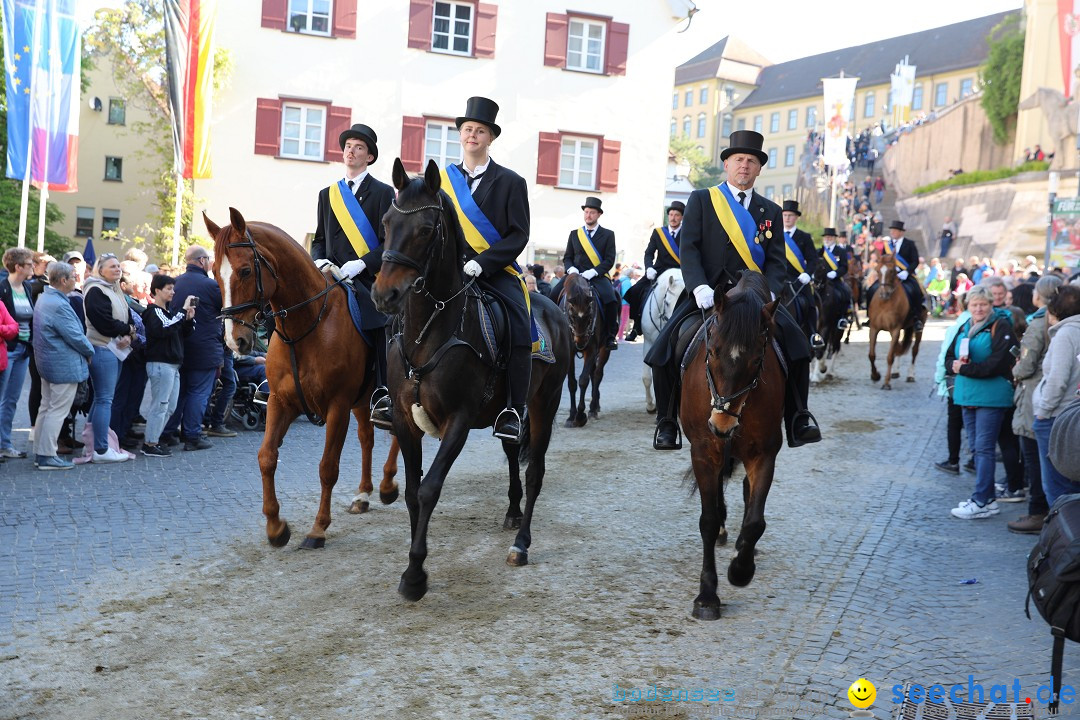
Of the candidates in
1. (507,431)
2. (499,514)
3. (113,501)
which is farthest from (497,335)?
(113,501)

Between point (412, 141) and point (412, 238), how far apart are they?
25.8m

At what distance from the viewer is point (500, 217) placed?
700 cm

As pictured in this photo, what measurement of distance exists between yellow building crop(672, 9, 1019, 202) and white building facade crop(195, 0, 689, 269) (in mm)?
53026

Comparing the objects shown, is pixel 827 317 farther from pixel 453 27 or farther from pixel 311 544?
pixel 453 27

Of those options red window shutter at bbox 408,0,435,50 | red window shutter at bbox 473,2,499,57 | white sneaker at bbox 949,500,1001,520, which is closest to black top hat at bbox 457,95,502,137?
white sneaker at bbox 949,500,1001,520

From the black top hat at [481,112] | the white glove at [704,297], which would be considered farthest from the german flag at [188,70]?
the white glove at [704,297]

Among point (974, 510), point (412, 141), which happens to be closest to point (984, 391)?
point (974, 510)

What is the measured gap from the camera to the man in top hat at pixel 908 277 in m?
17.9

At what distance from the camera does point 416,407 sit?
6277 mm

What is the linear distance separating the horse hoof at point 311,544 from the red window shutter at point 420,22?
25569mm

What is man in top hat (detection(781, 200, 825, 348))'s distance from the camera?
14.6 meters

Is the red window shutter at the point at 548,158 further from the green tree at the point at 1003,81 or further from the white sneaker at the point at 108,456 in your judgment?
the green tree at the point at 1003,81

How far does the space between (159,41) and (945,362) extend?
84.0ft

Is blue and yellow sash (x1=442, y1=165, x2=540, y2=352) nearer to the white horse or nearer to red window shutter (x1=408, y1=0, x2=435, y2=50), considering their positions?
the white horse
